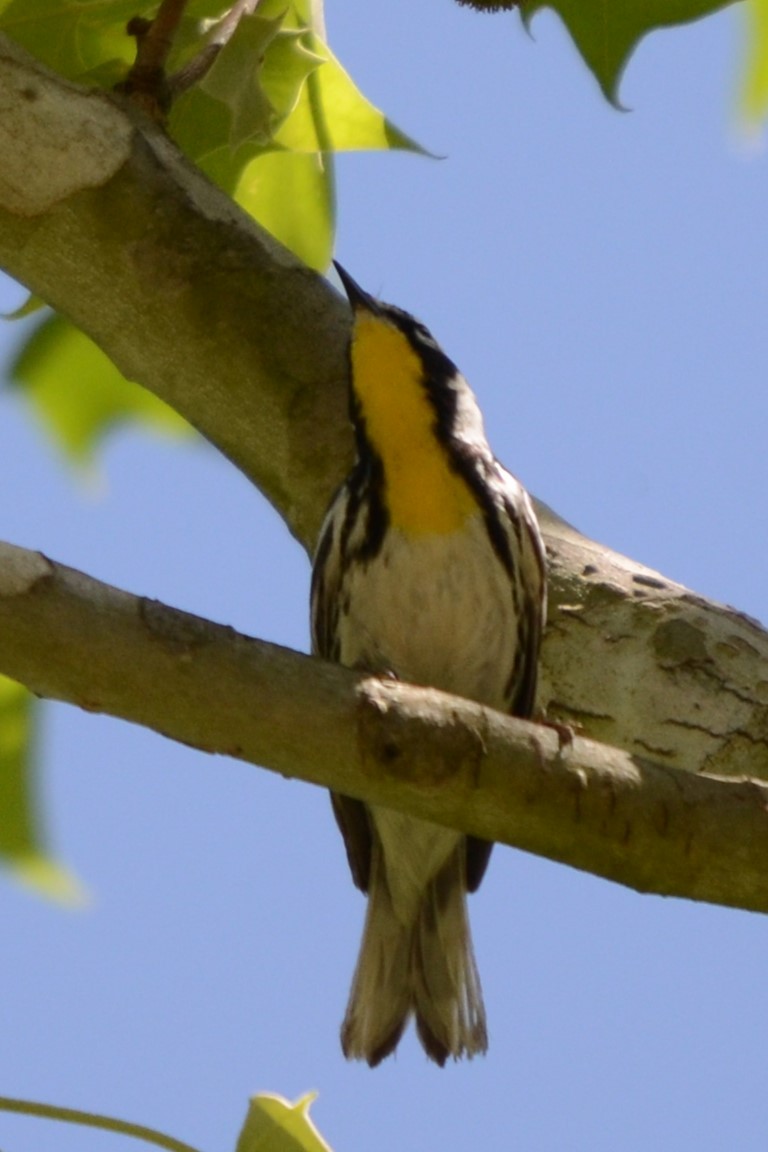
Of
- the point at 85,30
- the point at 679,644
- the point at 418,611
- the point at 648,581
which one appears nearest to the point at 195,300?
the point at 85,30


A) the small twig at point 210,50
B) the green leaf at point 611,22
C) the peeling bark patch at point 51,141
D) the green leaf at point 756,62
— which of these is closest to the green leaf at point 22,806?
the peeling bark patch at point 51,141

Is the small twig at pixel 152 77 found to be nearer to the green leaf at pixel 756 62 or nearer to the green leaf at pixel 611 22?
the green leaf at pixel 611 22

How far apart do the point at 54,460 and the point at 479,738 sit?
5.68ft

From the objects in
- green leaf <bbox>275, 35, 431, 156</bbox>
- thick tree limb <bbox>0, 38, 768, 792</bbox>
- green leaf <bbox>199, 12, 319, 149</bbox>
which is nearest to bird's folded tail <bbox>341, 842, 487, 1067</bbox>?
thick tree limb <bbox>0, 38, 768, 792</bbox>

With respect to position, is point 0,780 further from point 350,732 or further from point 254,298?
point 350,732

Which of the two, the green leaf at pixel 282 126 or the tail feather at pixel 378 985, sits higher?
the green leaf at pixel 282 126

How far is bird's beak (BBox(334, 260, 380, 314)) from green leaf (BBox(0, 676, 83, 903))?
1.23 meters

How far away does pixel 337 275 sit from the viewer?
3705 mm

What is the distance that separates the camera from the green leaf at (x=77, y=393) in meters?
3.44

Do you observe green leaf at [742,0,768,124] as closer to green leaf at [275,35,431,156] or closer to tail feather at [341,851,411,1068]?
green leaf at [275,35,431,156]

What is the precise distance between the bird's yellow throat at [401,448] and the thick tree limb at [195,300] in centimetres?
27

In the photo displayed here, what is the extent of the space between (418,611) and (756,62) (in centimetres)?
126

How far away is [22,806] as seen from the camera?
2.95 meters

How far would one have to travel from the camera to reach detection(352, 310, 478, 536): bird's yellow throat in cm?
334
